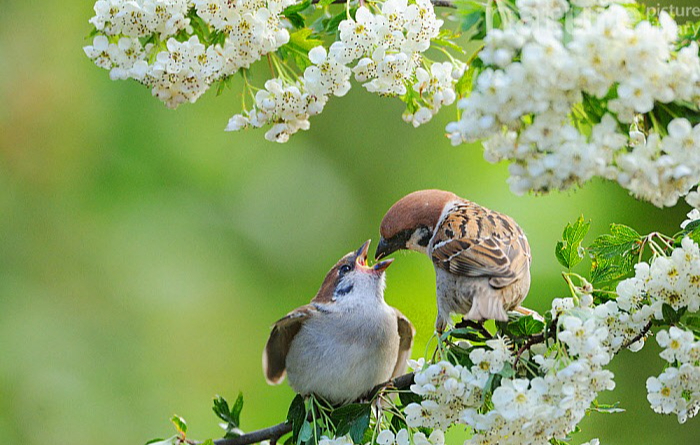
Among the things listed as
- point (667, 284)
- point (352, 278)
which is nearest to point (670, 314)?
point (667, 284)

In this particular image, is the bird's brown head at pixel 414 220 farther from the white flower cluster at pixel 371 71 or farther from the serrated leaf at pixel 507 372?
the serrated leaf at pixel 507 372

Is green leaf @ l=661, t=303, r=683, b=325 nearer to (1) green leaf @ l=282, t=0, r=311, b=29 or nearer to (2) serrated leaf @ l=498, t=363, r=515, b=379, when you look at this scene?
(2) serrated leaf @ l=498, t=363, r=515, b=379

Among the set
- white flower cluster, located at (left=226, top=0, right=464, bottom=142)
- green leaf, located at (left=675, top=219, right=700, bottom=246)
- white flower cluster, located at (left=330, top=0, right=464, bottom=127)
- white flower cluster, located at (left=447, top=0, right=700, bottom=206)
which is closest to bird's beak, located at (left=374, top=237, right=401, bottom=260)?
white flower cluster, located at (left=226, top=0, right=464, bottom=142)

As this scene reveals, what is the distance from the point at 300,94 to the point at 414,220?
0.65 meters

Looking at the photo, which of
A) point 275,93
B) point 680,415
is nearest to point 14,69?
point 275,93

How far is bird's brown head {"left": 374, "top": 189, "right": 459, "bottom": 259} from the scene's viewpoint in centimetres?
225

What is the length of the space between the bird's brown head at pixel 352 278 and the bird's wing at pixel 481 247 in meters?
0.40

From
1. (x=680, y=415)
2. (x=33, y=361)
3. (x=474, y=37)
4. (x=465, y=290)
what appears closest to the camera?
(x=474, y=37)

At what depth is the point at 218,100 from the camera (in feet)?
14.5

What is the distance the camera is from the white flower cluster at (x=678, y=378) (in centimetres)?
146

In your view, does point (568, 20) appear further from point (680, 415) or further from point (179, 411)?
point (179, 411)

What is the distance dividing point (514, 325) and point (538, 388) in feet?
0.72

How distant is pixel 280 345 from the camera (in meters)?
2.51

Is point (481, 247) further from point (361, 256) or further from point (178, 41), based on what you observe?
point (178, 41)
